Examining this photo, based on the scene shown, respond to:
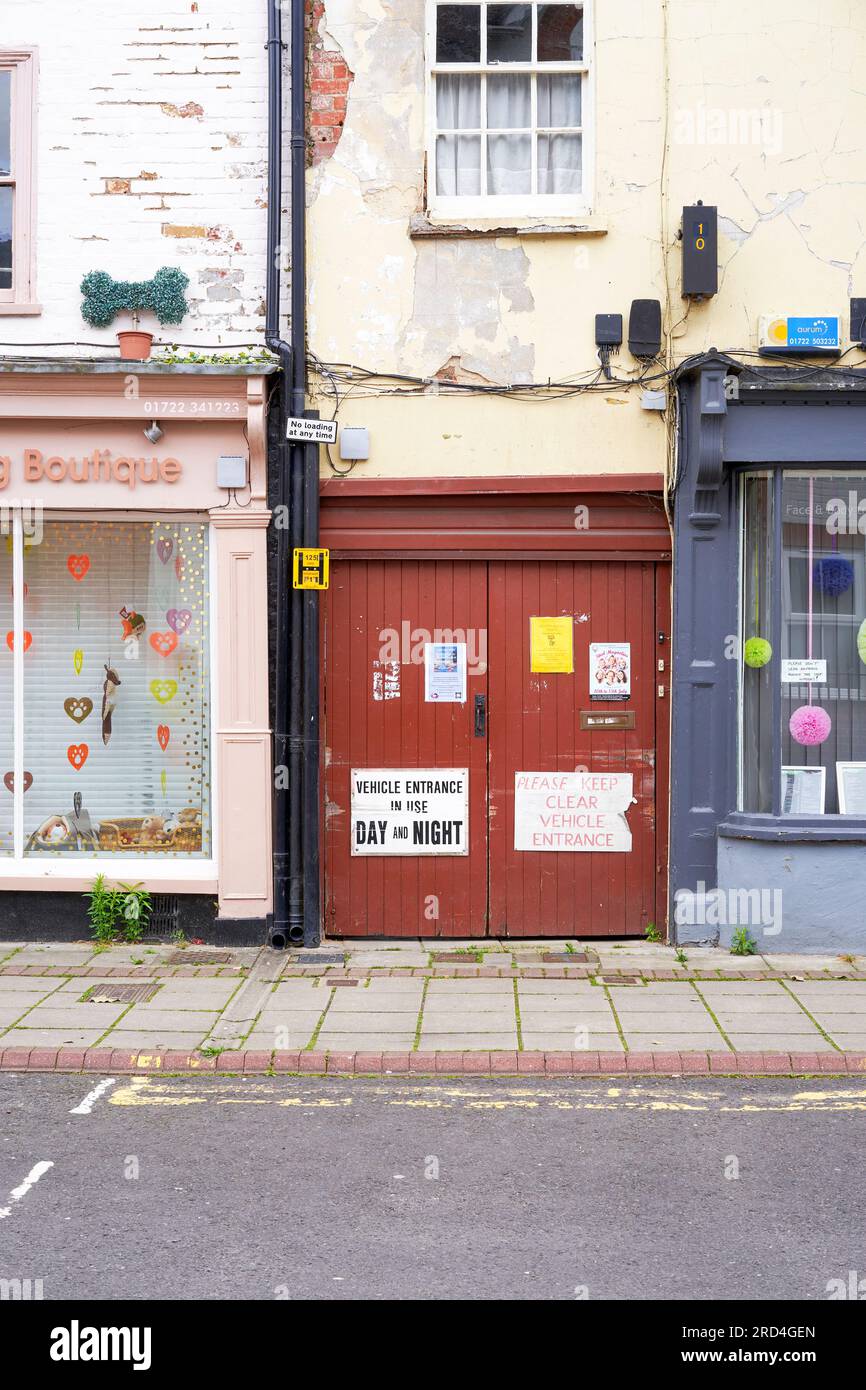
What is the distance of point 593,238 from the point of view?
889 cm

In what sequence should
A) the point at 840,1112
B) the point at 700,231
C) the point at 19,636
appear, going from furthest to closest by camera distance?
1. the point at 19,636
2. the point at 700,231
3. the point at 840,1112

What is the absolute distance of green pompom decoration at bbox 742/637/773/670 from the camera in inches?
353

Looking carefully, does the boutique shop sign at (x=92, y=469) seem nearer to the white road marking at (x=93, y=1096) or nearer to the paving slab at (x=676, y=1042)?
the white road marking at (x=93, y=1096)

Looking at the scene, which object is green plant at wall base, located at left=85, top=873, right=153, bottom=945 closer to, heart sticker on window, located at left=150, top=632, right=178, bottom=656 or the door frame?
heart sticker on window, located at left=150, top=632, right=178, bottom=656

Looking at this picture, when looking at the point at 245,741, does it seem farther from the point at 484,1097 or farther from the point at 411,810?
the point at 484,1097

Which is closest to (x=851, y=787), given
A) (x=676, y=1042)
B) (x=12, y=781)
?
(x=676, y=1042)

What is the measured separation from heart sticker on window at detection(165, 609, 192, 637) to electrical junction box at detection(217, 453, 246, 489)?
1.00 metres

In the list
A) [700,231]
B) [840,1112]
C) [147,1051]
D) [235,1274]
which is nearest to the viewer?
[235,1274]

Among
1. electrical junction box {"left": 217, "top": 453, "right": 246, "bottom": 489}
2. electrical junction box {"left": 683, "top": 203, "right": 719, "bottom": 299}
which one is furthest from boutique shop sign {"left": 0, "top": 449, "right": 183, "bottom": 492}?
electrical junction box {"left": 683, "top": 203, "right": 719, "bottom": 299}

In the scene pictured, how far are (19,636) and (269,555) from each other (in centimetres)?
194

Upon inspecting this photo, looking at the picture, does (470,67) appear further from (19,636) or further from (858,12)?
(19,636)

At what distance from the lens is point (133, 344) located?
8766mm

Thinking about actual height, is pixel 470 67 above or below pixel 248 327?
above

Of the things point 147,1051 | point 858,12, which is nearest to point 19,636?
point 147,1051
